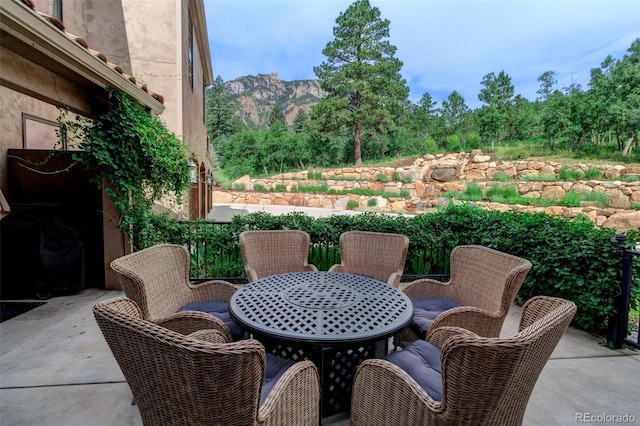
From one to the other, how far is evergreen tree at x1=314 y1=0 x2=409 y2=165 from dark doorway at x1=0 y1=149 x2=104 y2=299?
1694 cm

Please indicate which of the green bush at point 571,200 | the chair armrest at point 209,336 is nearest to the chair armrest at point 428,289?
the chair armrest at point 209,336

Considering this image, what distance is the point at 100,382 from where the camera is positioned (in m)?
2.21

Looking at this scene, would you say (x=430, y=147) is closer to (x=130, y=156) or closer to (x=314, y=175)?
(x=314, y=175)

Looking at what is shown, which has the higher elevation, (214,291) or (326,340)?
(326,340)

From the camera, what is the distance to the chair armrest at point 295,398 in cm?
119

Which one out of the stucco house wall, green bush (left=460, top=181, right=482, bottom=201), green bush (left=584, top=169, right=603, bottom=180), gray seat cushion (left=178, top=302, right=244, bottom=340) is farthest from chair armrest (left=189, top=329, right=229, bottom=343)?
green bush (left=584, top=169, right=603, bottom=180)

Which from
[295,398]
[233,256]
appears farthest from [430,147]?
[295,398]

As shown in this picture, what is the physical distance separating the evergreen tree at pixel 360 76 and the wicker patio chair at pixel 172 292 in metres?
18.4

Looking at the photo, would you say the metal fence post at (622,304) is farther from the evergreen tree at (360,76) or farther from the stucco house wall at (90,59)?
the evergreen tree at (360,76)

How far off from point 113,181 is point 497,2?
27.2ft

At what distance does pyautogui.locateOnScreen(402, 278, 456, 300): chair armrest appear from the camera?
8.69 ft

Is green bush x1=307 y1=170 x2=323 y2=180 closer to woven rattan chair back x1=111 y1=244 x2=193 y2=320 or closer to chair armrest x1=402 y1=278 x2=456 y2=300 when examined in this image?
chair armrest x1=402 y1=278 x2=456 y2=300

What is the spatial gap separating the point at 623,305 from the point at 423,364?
7.18ft

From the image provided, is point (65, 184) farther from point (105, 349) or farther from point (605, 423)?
point (605, 423)
